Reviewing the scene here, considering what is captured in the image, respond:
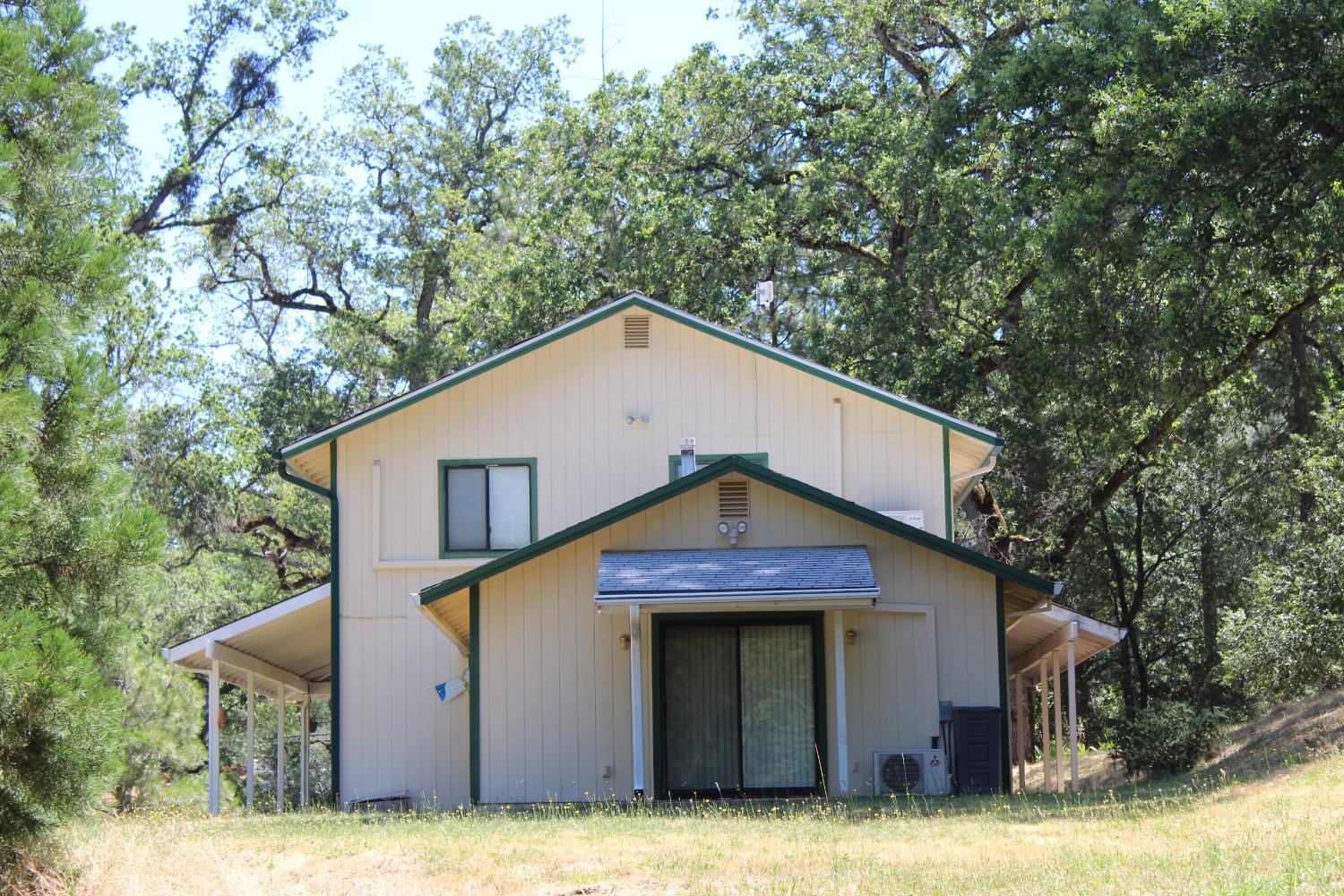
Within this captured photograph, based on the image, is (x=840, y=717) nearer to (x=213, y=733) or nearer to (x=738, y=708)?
(x=738, y=708)

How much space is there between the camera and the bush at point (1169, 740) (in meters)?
19.4

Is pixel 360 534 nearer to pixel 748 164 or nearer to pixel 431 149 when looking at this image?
pixel 748 164

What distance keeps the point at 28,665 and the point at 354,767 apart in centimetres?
973

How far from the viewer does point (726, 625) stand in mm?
17094

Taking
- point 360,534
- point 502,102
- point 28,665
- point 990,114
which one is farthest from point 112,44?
point 28,665

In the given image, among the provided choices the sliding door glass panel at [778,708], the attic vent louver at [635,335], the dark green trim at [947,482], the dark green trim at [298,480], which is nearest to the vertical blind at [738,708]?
the sliding door glass panel at [778,708]

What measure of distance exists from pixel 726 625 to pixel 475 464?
448 cm

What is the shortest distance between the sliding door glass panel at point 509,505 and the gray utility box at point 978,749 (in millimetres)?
6186

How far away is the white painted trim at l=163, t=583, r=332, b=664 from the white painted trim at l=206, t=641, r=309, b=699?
124 mm

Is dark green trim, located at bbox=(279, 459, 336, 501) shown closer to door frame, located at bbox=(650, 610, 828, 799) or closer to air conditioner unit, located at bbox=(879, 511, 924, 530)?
door frame, located at bbox=(650, 610, 828, 799)

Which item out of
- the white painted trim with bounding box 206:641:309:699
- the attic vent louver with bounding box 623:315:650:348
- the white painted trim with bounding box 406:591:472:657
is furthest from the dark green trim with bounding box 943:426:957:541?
the white painted trim with bounding box 206:641:309:699

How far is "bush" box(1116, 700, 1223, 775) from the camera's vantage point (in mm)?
19391

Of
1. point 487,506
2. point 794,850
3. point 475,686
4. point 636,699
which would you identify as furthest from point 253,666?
point 794,850

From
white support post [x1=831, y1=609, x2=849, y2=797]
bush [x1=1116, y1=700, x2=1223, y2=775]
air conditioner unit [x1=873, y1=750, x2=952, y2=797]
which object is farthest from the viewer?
bush [x1=1116, y1=700, x2=1223, y2=775]
